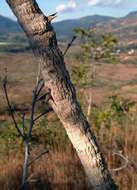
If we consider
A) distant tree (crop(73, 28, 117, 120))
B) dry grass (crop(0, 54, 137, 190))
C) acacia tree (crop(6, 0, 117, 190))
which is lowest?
distant tree (crop(73, 28, 117, 120))

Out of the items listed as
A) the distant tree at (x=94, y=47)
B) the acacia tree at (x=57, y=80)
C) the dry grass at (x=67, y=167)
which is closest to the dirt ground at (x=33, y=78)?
the distant tree at (x=94, y=47)

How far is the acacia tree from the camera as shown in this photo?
8.46ft

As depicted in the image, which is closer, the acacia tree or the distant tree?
the acacia tree

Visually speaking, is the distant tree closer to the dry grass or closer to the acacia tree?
the dry grass

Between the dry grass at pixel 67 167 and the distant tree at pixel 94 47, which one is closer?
the dry grass at pixel 67 167

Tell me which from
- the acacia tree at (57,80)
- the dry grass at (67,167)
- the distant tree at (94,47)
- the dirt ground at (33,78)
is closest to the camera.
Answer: the acacia tree at (57,80)

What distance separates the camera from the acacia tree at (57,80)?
2578 millimetres

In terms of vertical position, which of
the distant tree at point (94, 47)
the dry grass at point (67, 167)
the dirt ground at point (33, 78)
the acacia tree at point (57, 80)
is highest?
the acacia tree at point (57, 80)

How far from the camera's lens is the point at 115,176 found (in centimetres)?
391

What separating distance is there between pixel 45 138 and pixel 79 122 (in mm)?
3263

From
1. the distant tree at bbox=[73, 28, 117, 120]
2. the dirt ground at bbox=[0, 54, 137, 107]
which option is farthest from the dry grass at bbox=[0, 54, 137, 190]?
the dirt ground at bbox=[0, 54, 137, 107]

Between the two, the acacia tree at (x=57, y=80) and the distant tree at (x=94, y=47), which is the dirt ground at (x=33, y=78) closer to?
the distant tree at (x=94, y=47)

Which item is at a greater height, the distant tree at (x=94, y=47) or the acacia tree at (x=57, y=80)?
the acacia tree at (x=57, y=80)

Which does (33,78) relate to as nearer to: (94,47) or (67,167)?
(94,47)
